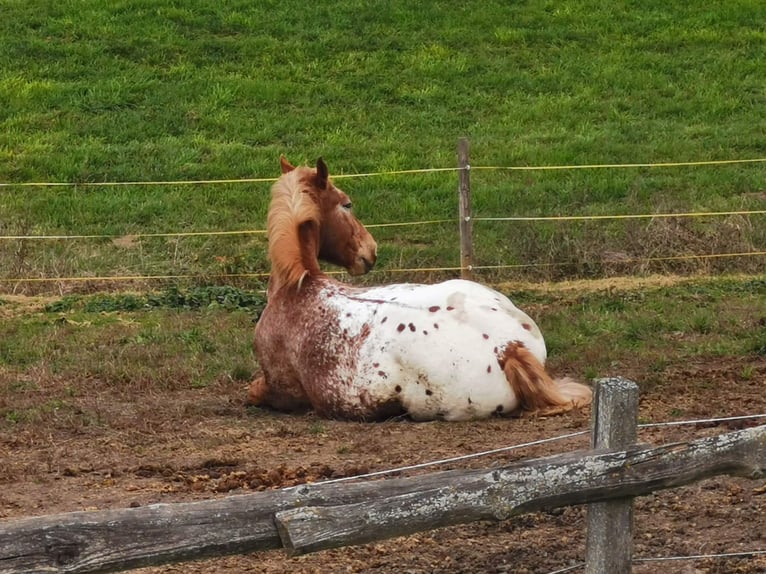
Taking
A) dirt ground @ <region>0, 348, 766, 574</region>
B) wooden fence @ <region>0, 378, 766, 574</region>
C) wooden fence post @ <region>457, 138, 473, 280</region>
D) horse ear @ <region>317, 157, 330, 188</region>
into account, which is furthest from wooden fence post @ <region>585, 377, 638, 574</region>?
wooden fence post @ <region>457, 138, 473, 280</region>

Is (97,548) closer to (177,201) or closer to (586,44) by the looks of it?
(177,201)

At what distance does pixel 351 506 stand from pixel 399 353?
3.43 m

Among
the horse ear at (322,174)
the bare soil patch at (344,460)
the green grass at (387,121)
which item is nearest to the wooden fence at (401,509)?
the bare soil patch at (344,460)

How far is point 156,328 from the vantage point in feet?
33.3

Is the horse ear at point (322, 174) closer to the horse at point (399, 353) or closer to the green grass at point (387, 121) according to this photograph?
the horse at point (399, 353)

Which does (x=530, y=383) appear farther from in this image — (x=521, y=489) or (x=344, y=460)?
(x=521, y=489)

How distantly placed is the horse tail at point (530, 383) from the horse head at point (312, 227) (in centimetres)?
155

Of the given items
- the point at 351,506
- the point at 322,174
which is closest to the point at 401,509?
the point at 351,506

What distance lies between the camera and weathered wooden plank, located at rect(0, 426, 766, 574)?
3395 millimetres

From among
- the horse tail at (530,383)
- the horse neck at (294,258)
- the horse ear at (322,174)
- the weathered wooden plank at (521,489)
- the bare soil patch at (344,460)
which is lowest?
the bare soil patch at (344,460)

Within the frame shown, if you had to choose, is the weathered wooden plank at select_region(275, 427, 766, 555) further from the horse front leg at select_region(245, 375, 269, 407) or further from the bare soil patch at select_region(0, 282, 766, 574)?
the horse front leg at select_region(245, 375, 269, 407)

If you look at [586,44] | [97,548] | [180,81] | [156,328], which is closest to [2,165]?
[180,81]

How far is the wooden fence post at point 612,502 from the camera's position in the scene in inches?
161

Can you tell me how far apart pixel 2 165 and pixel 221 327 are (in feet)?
25.0
